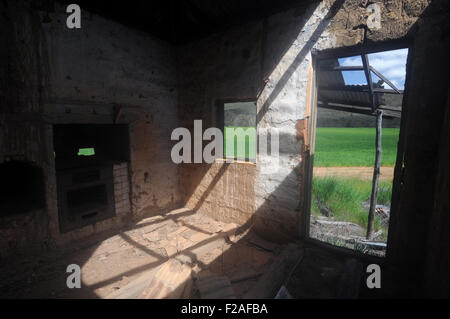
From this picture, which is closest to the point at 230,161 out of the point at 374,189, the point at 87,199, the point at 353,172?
the point at 87,199

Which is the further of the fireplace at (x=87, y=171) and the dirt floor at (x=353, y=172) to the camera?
the dirt floor at (x=353, y=172)

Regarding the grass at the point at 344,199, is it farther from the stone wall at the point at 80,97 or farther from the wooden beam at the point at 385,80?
the stone wall at the point at 80,97

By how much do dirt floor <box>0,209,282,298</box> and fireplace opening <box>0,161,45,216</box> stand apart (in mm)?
A: 669

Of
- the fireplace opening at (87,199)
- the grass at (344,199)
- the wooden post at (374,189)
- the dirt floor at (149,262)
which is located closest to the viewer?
the dirt floor at (149,262)

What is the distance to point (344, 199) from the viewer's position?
796cm

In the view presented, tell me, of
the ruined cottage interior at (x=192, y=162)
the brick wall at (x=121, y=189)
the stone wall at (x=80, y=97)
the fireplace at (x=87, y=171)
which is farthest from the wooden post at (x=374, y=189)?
the fireplace at (x=87, y=171)

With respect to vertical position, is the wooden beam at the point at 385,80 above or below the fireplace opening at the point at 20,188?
above

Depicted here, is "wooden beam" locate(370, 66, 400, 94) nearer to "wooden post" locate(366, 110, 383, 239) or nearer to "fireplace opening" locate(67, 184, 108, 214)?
"wooden post" locate(366, 110, 383, 239)

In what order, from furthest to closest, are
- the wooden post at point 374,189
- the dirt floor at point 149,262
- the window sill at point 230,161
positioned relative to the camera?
the wooden post at point 374,189 < the window sill at point 230,161 < the dirt floor at point 149,262

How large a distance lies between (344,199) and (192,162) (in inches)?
251

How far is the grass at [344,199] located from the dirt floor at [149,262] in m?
4.96

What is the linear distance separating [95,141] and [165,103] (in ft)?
5.16

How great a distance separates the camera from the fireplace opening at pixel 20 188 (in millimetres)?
2818

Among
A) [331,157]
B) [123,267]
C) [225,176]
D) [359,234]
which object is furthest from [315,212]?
[331,157]
